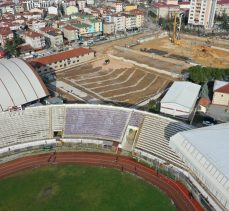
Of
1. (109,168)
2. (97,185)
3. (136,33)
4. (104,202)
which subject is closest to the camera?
(104,202)

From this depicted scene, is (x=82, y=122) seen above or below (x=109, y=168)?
above

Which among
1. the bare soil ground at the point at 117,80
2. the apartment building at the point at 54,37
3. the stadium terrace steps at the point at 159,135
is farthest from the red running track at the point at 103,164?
the apartment building at the point at 54,37

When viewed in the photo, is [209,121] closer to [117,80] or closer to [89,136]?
[89,136]

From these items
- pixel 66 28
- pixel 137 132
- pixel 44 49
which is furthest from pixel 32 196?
pixel 66 28

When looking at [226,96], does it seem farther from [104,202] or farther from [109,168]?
[104,202]

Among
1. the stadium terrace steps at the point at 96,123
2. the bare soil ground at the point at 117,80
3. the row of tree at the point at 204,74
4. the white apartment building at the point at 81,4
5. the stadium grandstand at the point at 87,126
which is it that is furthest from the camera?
the white apartment building at the point at 81,4

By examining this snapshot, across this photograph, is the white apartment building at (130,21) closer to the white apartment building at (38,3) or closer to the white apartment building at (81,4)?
the white apartment building at (81,4)
